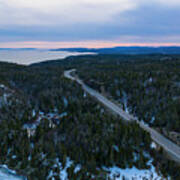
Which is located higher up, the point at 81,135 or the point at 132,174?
the point at 81,135

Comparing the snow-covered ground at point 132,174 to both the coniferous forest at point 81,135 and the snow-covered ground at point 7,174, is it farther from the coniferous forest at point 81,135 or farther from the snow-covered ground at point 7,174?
the snow-covered ground at point 7,174

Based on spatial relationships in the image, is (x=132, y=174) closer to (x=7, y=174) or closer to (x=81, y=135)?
(x=81, y=135)

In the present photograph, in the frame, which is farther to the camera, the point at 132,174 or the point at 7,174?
the point at 132,174

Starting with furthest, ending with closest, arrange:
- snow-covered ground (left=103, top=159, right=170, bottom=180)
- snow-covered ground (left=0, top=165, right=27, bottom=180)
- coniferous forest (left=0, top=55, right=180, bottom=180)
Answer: coniferous forest (left=0, top=55, right=180, bottom=180) < snow-covered ground (left=103, top=159, right=170, bottom=180) < snow-covered ground (left=0, top=165, right=27, bottom=180)

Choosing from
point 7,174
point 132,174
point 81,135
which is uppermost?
point 81,135

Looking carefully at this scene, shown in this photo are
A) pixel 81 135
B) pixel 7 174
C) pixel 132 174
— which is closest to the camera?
pixel 7 174

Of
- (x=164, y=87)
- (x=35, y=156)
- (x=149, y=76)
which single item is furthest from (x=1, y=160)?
(x=149, y=76)

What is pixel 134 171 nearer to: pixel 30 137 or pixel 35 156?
pixel 35 156

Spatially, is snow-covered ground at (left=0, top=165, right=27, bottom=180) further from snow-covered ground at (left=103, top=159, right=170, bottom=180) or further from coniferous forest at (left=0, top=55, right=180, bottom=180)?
snow-covered ground at (left=103, top=159, right=170, bottom=180)

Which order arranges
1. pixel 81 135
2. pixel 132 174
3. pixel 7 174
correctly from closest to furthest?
pixel 7 174, pixel 132 174, pixel 81 135

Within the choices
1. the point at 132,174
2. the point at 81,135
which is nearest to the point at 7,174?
the point at 81,135

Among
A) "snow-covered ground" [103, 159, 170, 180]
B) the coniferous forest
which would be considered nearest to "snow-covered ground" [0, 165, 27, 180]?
the coniferous forest
